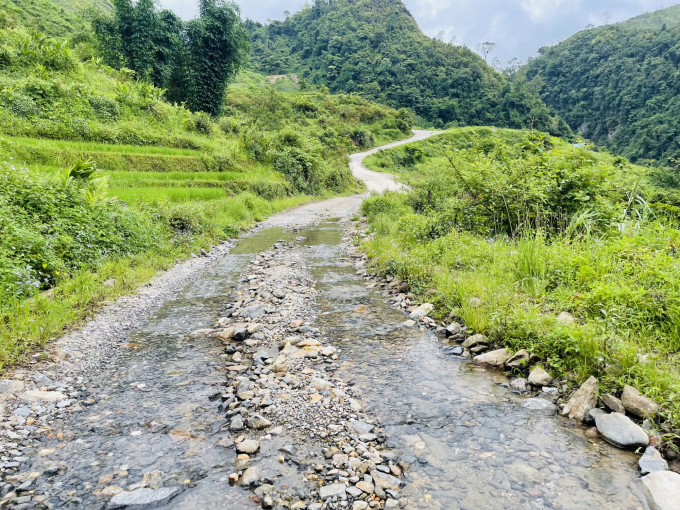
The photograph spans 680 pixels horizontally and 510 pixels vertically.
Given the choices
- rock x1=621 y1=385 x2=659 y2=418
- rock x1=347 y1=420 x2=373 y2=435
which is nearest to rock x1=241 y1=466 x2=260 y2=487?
rock x1=347 y1=420 x2=373 y2=435

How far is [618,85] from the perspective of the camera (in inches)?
2928

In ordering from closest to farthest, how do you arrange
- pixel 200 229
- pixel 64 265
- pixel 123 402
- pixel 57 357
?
1. pixel 123 402
2. pixel 57 357
3. pixel 64 265
4. pixel 200 229

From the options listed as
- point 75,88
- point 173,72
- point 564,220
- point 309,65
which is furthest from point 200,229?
point 309,65

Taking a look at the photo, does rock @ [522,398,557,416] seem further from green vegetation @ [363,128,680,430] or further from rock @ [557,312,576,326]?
rock @ [557,312,576,326]

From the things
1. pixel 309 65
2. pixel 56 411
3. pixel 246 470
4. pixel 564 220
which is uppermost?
pixel 309 65

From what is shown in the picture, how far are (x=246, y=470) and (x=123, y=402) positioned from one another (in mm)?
Answer: 1942

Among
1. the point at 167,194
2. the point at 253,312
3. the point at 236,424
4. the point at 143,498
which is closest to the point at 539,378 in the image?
the point at 236,424

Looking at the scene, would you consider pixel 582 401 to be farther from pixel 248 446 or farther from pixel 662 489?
pixel 248 446

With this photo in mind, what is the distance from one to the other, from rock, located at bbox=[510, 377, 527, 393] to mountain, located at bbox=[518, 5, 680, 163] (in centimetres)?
5851

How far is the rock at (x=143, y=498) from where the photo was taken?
2873mm

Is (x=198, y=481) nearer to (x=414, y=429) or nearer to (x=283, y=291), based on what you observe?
(x=414, y=429)

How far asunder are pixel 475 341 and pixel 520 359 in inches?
31.1

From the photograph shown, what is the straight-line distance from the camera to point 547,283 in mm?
6059

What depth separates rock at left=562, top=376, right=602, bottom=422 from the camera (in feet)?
12.7
